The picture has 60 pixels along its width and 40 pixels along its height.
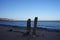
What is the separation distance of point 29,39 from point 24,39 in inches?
23.7

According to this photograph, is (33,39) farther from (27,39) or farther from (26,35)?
(26,35)

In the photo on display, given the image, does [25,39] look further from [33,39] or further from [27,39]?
[33,39]

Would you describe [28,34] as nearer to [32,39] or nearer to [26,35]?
[26,35]

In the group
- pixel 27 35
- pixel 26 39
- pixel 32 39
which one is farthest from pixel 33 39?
pixel 27 35

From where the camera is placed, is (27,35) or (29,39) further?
(27,35)

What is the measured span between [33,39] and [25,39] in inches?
38.0

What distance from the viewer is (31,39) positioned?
10.6m

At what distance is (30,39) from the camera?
10680 mm

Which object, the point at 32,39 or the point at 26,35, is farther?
the point at 26,35

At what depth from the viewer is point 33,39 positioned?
1057cm

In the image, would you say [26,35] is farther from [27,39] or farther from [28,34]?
[27,39]

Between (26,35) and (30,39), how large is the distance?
1.52 m

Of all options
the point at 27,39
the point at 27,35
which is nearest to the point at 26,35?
the point at 27,35

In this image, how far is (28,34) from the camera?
40.4ft
